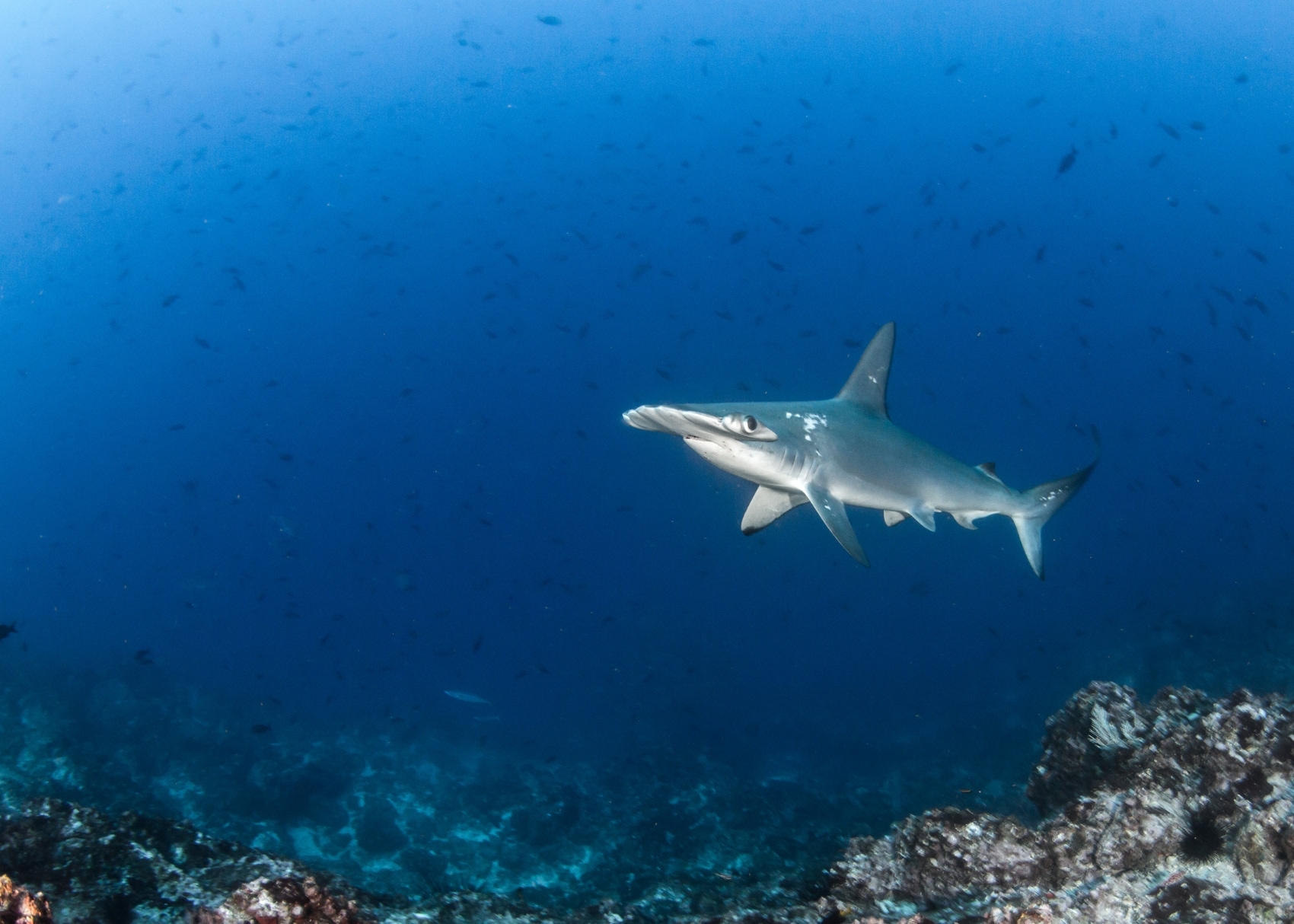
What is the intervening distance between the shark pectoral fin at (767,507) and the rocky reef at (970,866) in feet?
9.27

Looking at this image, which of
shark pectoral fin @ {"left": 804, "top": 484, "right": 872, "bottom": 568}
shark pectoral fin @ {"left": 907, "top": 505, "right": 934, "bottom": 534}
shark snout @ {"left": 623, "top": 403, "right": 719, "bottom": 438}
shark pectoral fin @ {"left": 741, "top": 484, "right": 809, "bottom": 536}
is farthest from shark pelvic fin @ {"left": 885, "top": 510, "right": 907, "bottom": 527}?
shark snout @ {"left": 623, "top": 403, "right": 719, "bottom": 438}

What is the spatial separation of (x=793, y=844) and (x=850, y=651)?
19.5 m

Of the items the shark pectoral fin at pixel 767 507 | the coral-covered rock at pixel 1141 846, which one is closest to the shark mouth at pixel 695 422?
the shark pectoral fin at pixel 767 507

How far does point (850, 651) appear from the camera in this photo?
29.7 m

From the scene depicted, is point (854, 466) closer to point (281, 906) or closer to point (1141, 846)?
point (1141, 846)

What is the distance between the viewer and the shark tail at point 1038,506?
7.41 m

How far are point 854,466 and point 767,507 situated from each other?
922 millimetres

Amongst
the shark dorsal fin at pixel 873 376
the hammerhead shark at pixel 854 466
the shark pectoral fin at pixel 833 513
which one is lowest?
the shark pectoral fin at pixel 833 513

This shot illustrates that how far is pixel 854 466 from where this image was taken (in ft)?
21.0

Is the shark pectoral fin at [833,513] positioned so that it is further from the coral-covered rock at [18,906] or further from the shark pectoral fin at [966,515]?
the coral-covered rock at [18,906]

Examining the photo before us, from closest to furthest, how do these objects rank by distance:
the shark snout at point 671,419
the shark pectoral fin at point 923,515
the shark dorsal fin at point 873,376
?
the shark snout at point 671,419 → the shark pectoral fin at point 923,515 → the shark dorsal fin at point 873,376

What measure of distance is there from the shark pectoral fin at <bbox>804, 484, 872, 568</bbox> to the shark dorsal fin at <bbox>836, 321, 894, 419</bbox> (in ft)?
4.06

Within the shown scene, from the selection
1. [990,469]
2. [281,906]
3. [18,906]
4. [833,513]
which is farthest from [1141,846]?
[18,906]

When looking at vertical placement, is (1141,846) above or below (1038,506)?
below
